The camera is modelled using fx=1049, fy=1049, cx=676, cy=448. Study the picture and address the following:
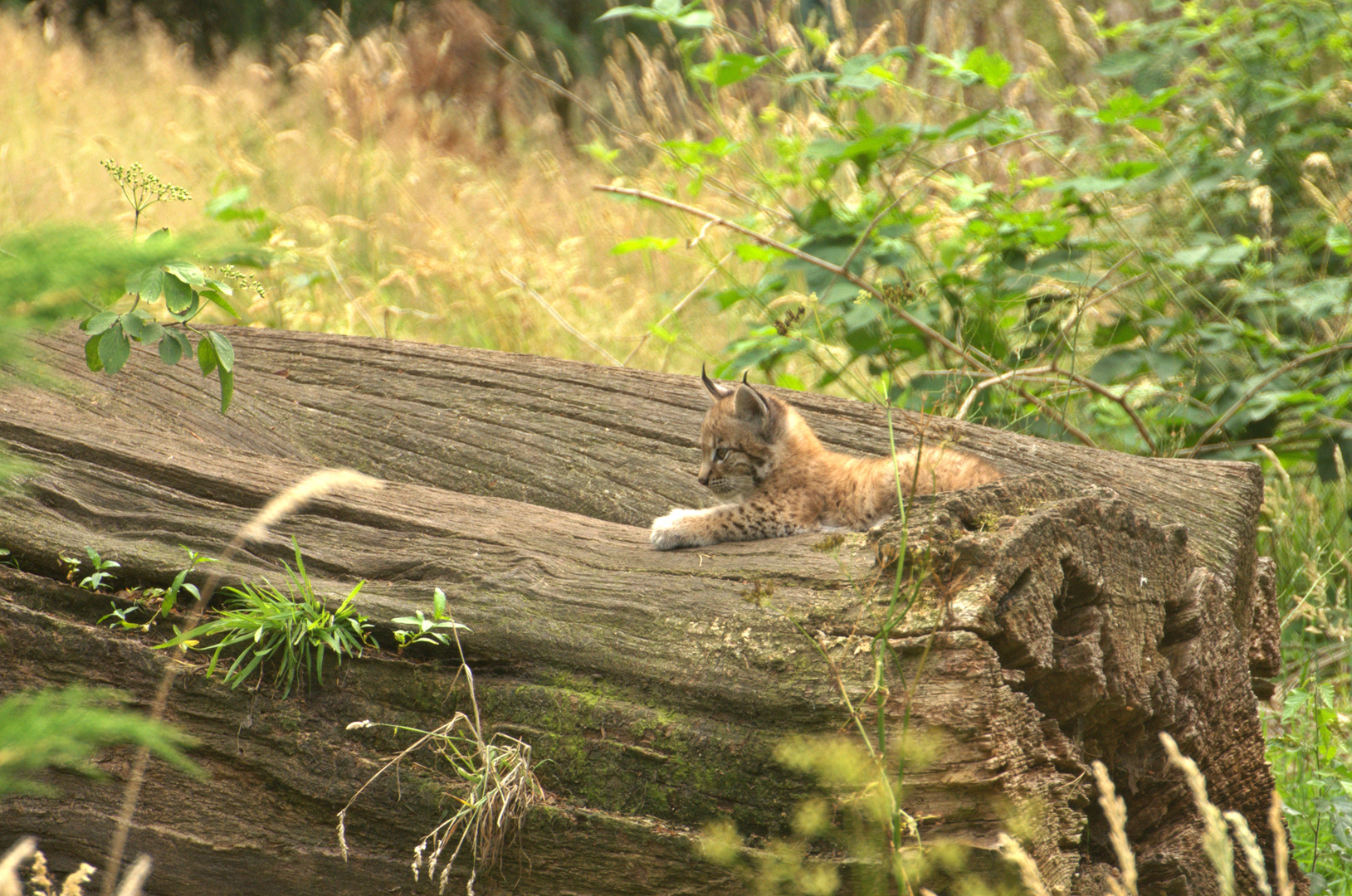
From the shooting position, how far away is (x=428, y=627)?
262 cm

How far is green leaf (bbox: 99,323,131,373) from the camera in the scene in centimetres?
255

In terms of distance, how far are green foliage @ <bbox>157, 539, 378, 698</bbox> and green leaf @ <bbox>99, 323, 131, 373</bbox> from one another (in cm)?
65

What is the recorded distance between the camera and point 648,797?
2.38 metres

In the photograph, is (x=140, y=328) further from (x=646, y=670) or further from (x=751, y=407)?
(x=751, y=407)

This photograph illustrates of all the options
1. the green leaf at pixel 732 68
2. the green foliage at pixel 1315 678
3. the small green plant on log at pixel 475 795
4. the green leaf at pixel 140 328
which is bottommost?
the green foliage at pixel 1315 678

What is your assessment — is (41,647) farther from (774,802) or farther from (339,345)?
(339,345)

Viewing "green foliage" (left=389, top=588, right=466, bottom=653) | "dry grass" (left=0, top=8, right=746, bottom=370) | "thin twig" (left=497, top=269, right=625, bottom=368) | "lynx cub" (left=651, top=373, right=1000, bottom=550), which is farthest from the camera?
"dry grass" (left=0, top=8, right=746, bottom=370)

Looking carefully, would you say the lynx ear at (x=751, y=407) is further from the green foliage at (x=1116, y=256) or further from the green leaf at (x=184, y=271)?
the green leaf at (x=184, y=271)

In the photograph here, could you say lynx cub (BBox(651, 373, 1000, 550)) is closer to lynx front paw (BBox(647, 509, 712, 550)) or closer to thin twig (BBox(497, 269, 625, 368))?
lynx front paw (BBox(647, 509, 712, 550))

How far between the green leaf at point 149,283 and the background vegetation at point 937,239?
114 millimetres

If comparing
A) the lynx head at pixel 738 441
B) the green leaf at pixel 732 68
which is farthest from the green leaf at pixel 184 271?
the green leaf at pixel 732 68

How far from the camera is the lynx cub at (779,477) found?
3502 mm

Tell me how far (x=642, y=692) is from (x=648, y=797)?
245 millimetres

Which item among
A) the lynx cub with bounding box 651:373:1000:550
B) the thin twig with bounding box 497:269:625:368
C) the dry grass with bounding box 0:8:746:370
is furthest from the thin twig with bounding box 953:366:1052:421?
the dry grass with bounding box 0:8:746:370
